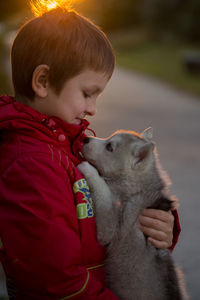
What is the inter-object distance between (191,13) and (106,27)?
48.0 ft

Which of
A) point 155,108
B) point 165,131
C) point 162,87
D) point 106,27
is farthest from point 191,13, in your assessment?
point 165,131

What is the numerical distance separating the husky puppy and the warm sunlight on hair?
36.1 inches

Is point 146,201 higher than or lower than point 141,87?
lower

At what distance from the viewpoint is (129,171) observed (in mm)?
3523

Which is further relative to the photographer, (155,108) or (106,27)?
(106,27)

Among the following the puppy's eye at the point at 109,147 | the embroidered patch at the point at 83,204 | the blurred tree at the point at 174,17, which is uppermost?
the blurred tree at the point at 174,17

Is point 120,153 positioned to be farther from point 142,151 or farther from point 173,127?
point 173,127

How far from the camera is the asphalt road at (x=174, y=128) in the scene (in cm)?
622

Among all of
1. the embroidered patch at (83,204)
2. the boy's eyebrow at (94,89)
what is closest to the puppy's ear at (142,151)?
the boy's eyebrow at (94,89)

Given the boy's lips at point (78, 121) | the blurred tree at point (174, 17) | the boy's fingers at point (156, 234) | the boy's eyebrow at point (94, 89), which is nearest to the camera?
the boy's eyebrow at point (94, 89)

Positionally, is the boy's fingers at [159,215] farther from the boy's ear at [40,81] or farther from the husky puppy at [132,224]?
the boy's ear at [40,81]

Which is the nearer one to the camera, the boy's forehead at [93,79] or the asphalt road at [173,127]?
the boy's forehead at [93,79]

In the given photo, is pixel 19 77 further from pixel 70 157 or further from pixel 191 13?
pixel 191 13

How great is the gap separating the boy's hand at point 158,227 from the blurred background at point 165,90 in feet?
4.96
